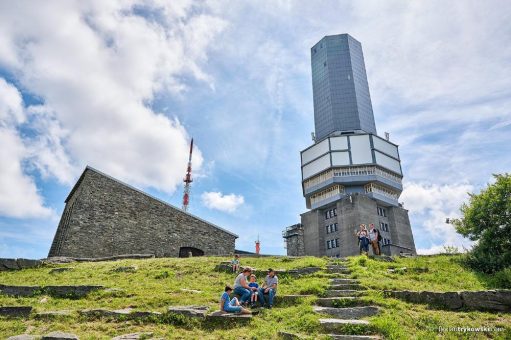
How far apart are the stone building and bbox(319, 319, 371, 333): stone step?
2435cm

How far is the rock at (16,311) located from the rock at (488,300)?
1272 cm

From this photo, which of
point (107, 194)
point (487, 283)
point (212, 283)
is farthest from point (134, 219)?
point (487, 283)

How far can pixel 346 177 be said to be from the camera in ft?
203

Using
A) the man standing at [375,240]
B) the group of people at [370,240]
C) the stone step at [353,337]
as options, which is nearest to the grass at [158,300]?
the stone step at [353,337]

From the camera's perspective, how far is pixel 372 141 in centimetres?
6400

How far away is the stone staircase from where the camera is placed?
7.59 m

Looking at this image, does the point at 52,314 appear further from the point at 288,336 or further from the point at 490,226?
the point at 490,226

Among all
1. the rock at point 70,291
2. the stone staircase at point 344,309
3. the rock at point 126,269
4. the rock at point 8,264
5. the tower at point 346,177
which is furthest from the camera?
the tower at point 346,177

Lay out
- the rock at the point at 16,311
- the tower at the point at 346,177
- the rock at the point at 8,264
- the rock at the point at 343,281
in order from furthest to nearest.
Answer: the tower at the point at 346,177 → the rock at the point at 8,264 → the rock at the point at 343,281 → the rock at the point at 16,311

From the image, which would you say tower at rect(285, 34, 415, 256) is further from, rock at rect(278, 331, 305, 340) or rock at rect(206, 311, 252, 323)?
rock at rect(278, 331, 305, 340)

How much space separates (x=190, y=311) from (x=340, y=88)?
71.1 meters

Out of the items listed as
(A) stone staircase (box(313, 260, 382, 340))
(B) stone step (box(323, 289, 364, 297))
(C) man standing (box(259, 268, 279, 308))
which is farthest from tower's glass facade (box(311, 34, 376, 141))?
(C) man standing (box(259, 268, 279, 308))

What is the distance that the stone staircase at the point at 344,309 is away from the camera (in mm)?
7594

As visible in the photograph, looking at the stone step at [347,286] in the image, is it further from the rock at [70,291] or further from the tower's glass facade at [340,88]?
the tower's glass facade at [340,88]
